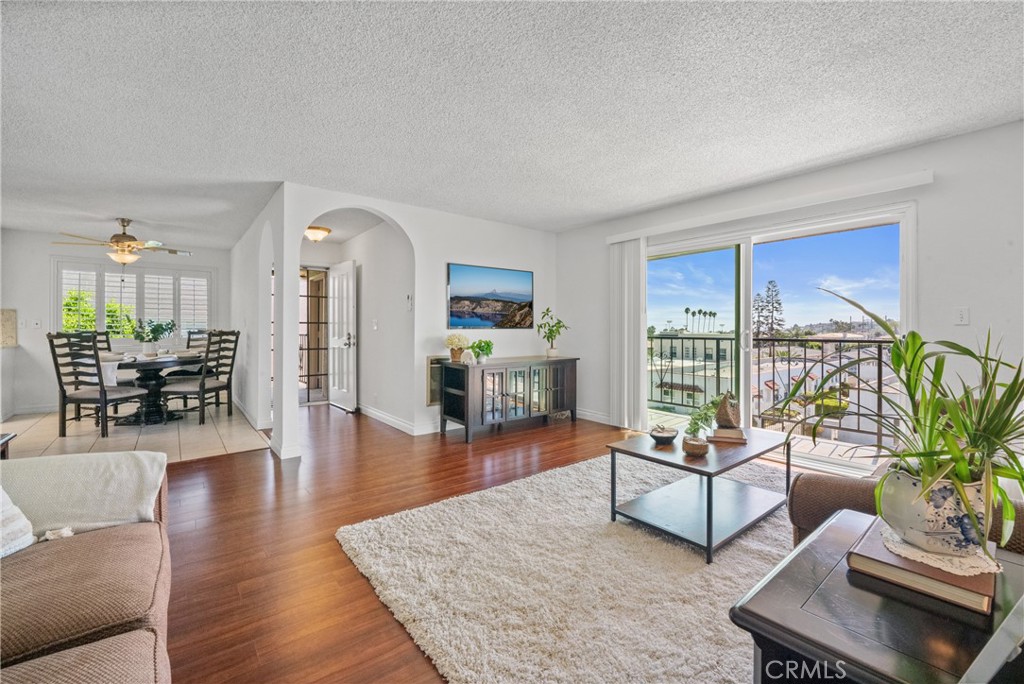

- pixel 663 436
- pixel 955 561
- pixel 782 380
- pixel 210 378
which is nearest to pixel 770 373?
pixel 782 380

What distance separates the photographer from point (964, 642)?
2.68 ft

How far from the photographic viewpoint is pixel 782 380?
438 centimetres

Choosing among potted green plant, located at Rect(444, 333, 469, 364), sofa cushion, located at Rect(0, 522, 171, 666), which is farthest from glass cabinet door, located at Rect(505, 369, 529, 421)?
sofa cushion, located at Rect(0, 522, 171, 666)

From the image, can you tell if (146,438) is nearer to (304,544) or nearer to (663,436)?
(304,544)

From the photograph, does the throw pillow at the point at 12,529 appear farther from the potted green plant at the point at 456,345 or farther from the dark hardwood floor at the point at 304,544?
the potted green plant at the point at 456,345

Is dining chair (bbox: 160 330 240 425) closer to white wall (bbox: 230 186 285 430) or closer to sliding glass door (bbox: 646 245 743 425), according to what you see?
white wall (bbox: 230 186 285 430)

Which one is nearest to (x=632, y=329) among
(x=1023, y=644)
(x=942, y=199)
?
(x=942, y=199)

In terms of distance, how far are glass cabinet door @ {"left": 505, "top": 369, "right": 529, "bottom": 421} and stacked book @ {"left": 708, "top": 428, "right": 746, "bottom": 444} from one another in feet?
7.52

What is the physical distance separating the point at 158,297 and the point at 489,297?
5132mm

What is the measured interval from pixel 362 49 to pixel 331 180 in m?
1.87

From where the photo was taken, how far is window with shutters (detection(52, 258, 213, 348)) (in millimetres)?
5805

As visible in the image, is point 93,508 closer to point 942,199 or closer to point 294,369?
point 294,369

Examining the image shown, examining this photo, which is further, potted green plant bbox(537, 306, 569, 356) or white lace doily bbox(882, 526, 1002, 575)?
potted green plant bbox(537, 306, 569, 356)

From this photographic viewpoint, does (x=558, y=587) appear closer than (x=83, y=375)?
Yes
